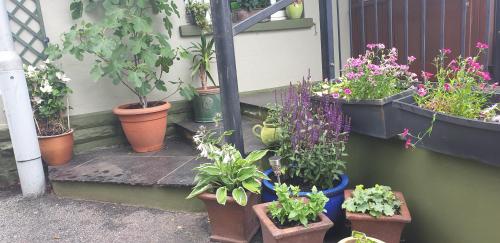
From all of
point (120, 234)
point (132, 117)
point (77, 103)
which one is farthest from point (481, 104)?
point (77, 103)

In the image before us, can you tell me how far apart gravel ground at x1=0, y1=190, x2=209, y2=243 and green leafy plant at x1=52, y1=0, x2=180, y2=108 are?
36.9 inches

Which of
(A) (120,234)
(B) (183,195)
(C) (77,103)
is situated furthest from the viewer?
(C) (77,103)

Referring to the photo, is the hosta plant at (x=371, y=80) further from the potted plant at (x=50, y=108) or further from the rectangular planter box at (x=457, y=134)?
the potted plant at (x=50, y=108)

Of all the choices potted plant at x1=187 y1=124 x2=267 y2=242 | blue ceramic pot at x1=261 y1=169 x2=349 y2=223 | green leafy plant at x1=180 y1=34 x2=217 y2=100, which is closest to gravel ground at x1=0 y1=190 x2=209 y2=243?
potted plant at x1=187 y1=124 x2=267 y2=242

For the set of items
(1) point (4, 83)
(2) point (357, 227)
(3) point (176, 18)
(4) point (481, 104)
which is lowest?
(2) point (357, 227)

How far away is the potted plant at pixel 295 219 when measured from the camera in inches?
67.2

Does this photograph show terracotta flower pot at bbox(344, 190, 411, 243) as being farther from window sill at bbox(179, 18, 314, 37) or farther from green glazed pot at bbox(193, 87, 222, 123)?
window sill at bbox(179, 18, 314, 37)

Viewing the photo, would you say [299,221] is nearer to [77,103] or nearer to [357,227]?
[357,227]

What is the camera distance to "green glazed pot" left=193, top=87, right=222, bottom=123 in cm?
346

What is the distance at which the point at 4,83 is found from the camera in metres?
2.71

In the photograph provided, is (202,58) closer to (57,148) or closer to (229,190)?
(57,148)

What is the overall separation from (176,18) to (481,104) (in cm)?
263

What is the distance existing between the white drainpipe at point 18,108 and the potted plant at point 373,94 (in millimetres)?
2063

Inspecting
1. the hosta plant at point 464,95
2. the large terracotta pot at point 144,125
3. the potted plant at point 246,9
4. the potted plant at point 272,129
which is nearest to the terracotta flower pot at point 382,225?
the hosta plant at point 464,95
